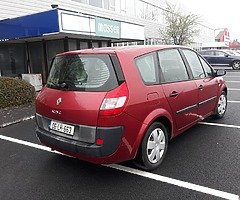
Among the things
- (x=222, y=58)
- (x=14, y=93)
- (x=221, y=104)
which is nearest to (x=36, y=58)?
(x=14, y=93)

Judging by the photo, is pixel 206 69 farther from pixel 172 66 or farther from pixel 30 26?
pixel 30 26

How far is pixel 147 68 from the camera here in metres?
3.70

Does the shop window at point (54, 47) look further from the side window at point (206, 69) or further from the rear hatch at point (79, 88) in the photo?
the rear hatch at point (79, 88)

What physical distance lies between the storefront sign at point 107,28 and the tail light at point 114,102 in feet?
29.0

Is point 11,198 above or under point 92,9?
under

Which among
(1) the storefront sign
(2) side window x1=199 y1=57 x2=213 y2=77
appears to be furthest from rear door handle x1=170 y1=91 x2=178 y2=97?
(1) the storefront sign

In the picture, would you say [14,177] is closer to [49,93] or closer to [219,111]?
[49,93]

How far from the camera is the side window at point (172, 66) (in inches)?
158

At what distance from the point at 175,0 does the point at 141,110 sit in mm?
37665

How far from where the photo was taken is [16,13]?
13.0 meters

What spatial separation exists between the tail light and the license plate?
51cm

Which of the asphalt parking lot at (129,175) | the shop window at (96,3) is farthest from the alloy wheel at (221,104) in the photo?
the shop window at (96,3)

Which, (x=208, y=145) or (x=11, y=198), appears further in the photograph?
(x=208, y=145)

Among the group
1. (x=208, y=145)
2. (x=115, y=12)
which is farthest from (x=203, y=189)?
(x=115, y=12)
